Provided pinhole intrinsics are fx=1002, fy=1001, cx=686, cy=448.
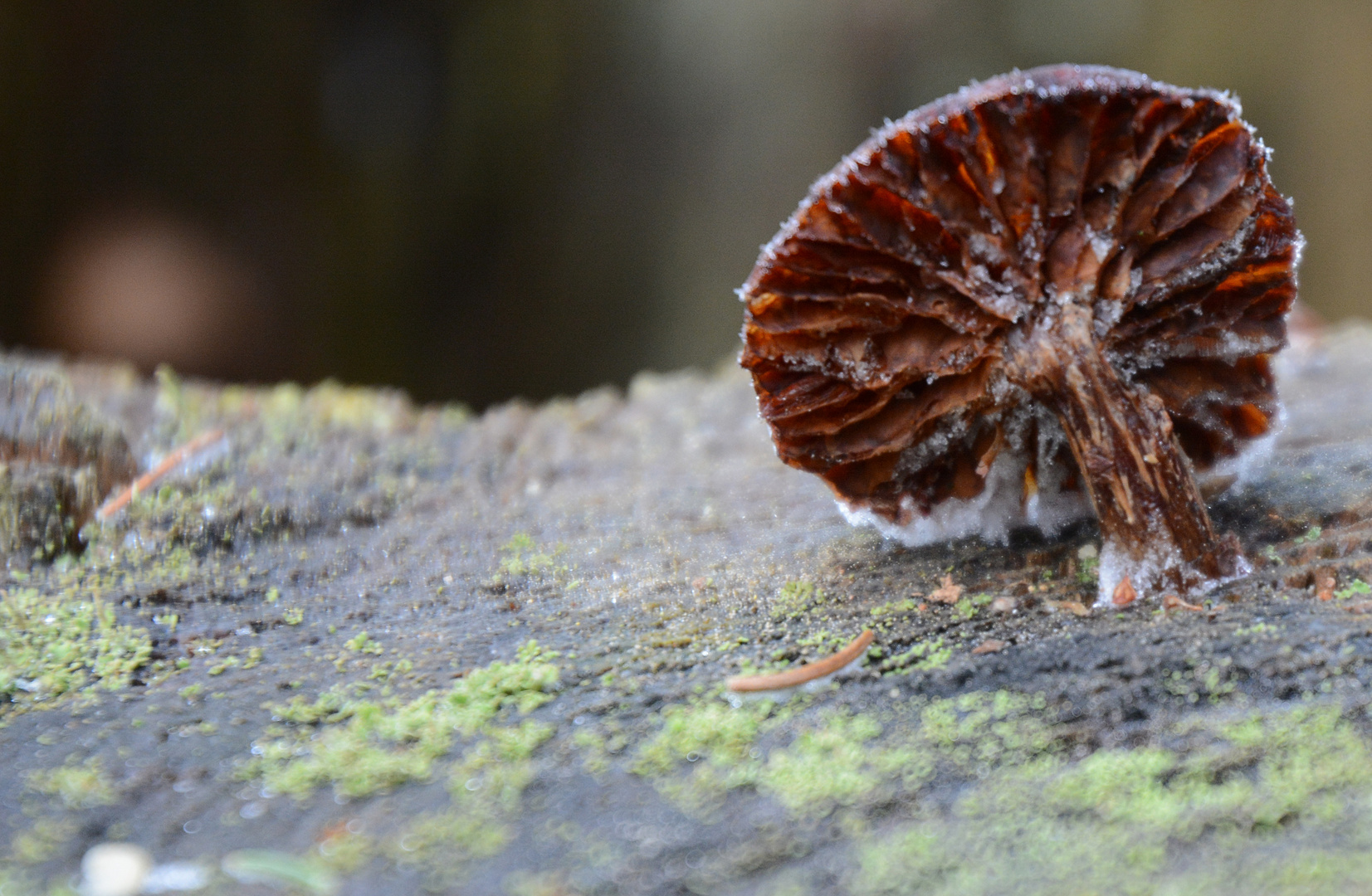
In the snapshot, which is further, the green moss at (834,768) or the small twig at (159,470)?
the small twig at (159,470)

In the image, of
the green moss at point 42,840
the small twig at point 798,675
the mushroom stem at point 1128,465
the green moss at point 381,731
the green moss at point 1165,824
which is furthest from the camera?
the mushroom stem at point 1128,465

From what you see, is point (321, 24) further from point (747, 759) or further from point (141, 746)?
point (747, 759)

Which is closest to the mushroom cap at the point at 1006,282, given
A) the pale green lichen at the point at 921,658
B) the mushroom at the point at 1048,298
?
the mushroom at the point at 1048,298

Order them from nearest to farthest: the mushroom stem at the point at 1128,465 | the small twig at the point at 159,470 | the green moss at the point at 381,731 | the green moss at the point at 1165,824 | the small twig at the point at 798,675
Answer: the green moss at the point at 1165,824, the green moss at the point at 381,731, the small twig at the point at 798,675, the mushroom stem at the point at 1128,465, the small twig at the point at 159,470

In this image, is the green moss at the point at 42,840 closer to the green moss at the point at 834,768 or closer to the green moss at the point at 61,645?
the green moss at the point at 61,645

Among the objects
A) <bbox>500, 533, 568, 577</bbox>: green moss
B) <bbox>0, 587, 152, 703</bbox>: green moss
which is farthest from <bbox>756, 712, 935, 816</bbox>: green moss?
<bbox>0, 587, 152, 703</bbox>: green moss

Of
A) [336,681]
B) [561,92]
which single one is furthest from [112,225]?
[336,681]

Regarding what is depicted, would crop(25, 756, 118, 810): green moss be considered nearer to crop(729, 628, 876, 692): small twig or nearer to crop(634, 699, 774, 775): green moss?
crop(634, 699, 774, 775): green moss
